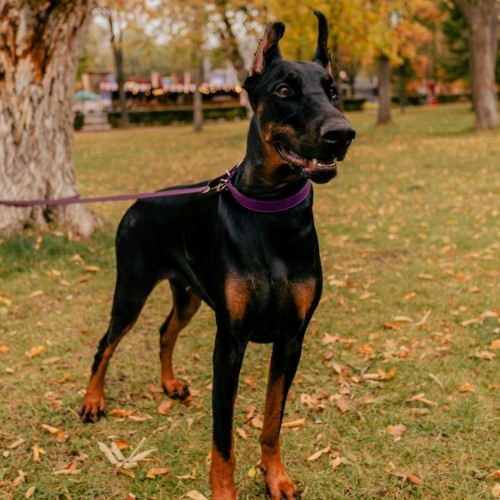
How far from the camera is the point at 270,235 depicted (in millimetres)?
2746

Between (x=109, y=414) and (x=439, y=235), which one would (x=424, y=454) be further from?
(x=439, y=235)

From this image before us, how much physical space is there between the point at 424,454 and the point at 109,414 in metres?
2.02

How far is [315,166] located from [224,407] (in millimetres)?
1231

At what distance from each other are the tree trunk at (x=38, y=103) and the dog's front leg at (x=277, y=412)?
4.95 meters

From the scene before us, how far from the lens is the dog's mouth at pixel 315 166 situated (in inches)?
94.9

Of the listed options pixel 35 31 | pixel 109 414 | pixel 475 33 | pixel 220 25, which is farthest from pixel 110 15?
pixel 109 414

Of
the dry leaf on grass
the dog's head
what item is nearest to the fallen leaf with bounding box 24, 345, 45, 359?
the dry leaf on grass

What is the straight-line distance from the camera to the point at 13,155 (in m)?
6.84

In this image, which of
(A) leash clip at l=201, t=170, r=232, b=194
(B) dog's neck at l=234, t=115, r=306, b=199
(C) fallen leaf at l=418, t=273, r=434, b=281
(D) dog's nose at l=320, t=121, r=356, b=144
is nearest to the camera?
(D) dog's nose at l=320, t=121, r=356, b=144

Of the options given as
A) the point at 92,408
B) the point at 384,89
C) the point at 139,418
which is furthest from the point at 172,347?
the point at 384,89

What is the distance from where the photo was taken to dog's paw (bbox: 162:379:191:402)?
13.4 feet

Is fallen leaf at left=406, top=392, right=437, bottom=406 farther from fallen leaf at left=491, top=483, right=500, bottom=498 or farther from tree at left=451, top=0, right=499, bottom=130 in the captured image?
tree at left=451, top=0, right=499, bottom=130

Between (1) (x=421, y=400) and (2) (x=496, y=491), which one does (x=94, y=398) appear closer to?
(1) (x=421, y=400)

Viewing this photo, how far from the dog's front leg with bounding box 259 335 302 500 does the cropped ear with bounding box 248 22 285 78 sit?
4.27 ft
